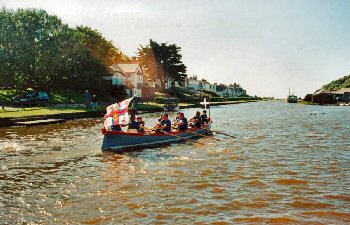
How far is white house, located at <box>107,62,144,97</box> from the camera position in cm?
8937

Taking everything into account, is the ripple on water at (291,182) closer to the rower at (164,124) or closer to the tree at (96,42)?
the rower at (164,124)

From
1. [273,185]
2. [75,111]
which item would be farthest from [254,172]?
[75,111]

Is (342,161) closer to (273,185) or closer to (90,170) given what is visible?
(273,185)

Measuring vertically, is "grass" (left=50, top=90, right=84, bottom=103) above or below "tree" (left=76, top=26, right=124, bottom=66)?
below

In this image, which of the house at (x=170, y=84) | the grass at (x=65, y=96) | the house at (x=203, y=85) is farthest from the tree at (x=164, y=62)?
the house at (x=203, y=85)

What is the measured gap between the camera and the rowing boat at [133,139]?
22.0 metres

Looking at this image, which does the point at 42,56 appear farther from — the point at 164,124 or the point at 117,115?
the point at 117,115

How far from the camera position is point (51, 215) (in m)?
11.2

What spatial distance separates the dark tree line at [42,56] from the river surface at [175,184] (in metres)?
35.8

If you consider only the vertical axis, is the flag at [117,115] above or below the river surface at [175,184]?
above

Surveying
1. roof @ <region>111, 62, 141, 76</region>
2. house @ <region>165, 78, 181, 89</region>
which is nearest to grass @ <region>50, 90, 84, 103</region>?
roof @ <region>111, 62, 141, 76</region>

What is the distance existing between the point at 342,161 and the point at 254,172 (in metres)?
6.02

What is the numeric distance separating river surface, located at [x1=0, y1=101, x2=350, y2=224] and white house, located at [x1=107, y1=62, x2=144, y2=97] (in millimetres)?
64501

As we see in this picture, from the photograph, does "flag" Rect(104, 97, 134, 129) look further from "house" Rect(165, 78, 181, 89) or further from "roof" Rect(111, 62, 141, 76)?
"house" Rect(165, 78, 181, 89)
